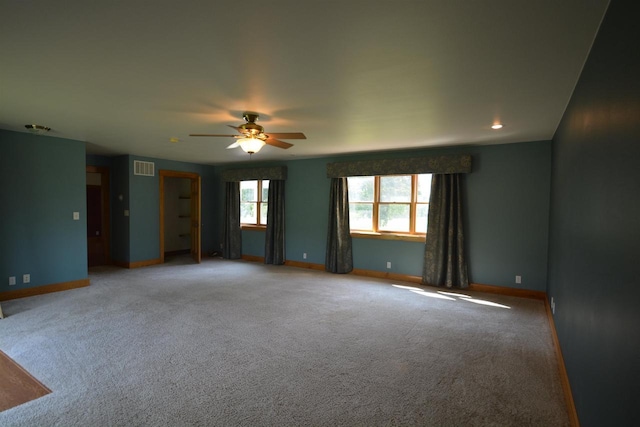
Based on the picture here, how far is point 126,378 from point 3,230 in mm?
3591

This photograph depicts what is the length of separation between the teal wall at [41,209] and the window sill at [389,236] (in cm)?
473

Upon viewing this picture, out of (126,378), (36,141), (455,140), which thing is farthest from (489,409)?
(36,141)

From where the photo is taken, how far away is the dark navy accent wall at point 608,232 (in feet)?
3.89

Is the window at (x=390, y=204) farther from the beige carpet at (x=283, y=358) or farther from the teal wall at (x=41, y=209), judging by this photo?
the teal wall at (x=41, y=209)

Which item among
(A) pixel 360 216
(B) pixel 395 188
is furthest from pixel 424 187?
(A) pixel 360 216

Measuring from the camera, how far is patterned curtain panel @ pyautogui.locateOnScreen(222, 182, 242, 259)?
8055 mm

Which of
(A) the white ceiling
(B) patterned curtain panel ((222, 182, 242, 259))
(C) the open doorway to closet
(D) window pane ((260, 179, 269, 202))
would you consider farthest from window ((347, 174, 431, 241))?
(C) the open doorway to closet

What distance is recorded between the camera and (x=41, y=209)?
4.88 meters

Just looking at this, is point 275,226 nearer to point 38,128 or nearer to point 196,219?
point 196,219

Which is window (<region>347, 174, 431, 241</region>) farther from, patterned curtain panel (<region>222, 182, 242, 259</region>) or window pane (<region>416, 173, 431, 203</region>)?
patterned curtain panel (<region>222, 182, 242, 259</region>)

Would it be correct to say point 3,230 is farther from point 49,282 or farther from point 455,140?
point 455,140

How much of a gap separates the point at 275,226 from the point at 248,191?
1408mm

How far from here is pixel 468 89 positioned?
8.96 feet

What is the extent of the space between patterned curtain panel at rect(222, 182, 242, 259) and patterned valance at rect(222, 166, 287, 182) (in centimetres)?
19
